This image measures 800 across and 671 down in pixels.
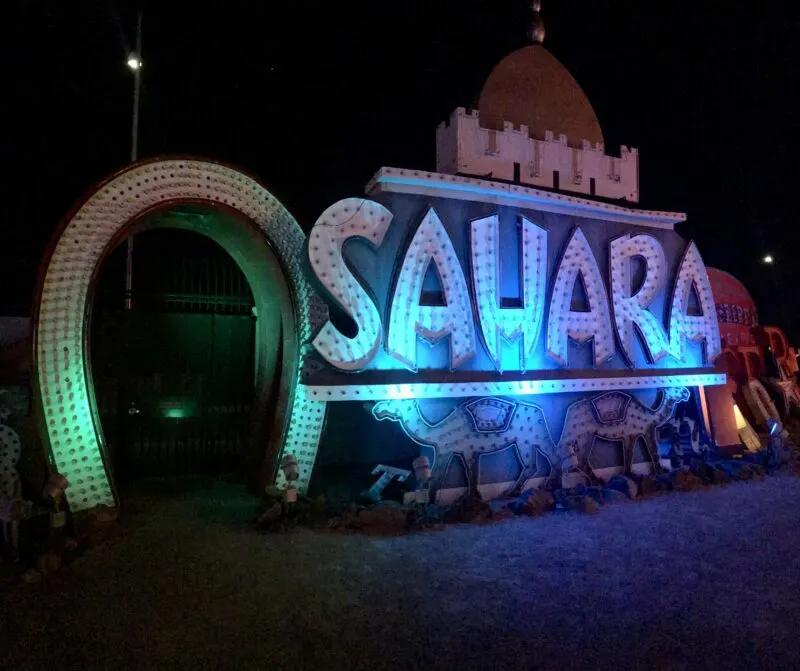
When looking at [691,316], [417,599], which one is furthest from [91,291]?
[691,316]

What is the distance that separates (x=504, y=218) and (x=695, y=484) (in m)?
4.57

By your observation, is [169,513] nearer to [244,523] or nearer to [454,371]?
[244,523]

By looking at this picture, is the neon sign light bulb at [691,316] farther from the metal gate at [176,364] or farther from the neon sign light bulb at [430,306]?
the metal gate at [176,364]

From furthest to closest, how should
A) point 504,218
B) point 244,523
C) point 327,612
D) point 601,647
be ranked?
point 504,218, point 244,523, point 327,612, point 601,647

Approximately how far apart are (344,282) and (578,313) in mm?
3560

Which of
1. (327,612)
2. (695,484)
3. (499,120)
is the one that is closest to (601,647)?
(327,612)

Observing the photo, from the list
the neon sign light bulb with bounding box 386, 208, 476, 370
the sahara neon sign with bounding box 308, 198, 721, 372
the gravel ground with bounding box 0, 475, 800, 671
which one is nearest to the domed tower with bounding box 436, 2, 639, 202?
the sahara neon sign with bounding box 308, 198, 721, 372

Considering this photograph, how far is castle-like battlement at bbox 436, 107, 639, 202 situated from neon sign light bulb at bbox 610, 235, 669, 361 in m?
0.84

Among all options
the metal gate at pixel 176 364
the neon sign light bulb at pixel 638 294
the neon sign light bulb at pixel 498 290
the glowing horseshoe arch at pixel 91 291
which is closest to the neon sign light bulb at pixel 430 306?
the neon sign light bulb at pixel 498 290

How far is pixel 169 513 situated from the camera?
6.35 metres

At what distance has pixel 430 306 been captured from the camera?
22.9 ft

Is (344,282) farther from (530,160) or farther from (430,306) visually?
(530,160)

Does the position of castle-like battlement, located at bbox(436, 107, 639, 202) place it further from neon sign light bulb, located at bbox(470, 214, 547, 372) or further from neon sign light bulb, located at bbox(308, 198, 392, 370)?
neon sign light bulb, located at bbox(308, 198, 392, 370)

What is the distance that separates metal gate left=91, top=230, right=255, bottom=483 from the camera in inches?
302
